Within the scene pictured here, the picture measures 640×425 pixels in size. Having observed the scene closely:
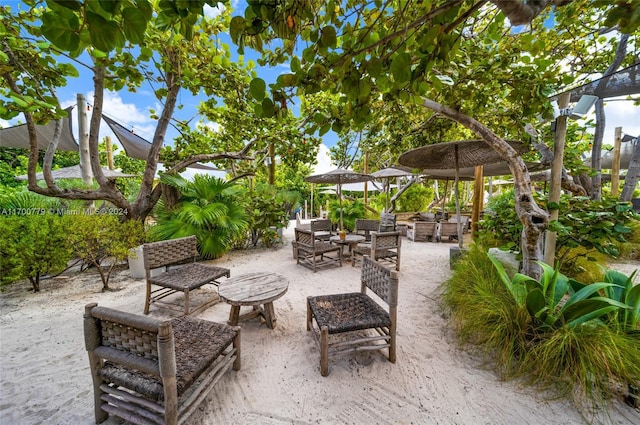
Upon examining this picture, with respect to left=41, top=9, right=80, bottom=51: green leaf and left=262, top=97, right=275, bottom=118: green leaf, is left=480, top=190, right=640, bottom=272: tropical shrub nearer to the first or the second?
left=262, top=97, right=275, bottom=118: green leaf

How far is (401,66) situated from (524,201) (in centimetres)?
273

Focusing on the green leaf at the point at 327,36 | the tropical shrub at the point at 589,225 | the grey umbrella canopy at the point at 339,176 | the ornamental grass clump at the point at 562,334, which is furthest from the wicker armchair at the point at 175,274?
the tropical shrub at the point at 589,225

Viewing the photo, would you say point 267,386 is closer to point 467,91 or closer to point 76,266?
point 467,91

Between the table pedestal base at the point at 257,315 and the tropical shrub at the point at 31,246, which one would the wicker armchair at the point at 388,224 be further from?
the tropical shrub at the point at 31,246

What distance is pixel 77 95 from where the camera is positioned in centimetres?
473

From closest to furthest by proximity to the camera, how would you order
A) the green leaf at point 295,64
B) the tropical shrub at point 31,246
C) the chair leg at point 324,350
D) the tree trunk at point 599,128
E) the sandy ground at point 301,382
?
the green leaf at point 295,64 → the sandy ground at point 301,382 → the chair leg at point 324,350 → the tropical shrub at point 31,246 → the tree trunk at point 599,128

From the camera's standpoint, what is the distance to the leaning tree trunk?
8.75 ft

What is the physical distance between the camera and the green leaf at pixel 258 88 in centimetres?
101

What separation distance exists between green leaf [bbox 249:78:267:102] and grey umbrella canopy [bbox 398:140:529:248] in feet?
11.5

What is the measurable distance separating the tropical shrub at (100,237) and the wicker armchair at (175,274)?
114cm

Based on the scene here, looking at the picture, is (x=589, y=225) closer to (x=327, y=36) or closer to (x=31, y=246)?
(x=327, y=36)

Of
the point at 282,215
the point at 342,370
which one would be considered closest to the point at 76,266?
the point at 282,215

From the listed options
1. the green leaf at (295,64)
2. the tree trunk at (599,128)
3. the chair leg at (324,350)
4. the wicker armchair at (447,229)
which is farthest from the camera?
the wicker armchair at (447,229)

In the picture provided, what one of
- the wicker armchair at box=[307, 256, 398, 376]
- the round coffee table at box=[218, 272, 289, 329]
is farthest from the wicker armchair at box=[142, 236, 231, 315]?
the wicker armchair at box=[307, 256, 398, 376]
